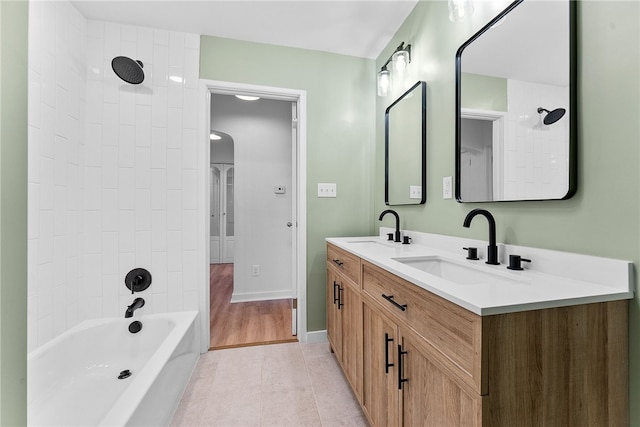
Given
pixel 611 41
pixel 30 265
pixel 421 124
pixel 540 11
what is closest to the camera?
pixel 611 41

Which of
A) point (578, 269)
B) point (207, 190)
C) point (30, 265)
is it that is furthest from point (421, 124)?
point (30, 265)

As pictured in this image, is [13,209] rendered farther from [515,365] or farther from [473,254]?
[473,254]

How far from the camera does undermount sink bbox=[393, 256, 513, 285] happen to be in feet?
3.34

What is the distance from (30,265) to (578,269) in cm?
241

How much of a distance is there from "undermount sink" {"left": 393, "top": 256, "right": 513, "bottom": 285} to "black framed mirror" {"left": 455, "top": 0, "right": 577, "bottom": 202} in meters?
0.31

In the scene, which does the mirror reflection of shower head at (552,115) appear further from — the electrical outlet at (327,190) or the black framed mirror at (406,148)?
the electrical outlet at (327,190)

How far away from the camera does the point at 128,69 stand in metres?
1.84

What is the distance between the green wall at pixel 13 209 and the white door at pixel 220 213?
16.6 feet

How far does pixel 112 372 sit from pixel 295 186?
169 cm

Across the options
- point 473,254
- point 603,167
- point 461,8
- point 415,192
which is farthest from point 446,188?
point 461,8

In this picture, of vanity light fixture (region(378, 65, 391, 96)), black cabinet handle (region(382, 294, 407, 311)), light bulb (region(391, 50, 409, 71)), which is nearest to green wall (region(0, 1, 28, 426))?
black cabinet handle (region(382, 294, 407, 311))

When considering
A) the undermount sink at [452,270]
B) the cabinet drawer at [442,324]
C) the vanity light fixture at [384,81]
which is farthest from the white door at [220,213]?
the cabinet drawer at [442,324]

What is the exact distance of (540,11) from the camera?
956mm

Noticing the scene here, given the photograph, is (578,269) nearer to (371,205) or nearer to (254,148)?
(371,205)
